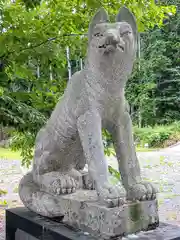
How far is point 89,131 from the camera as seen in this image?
1.84 meters

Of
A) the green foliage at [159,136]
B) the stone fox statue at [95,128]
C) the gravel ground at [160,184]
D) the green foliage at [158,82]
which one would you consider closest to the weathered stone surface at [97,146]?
the stone fox statue at [95,128]

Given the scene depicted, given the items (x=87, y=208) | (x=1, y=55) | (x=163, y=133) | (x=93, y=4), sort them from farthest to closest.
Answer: (x=163, y=133) → (x=1, y=55) → (x=93, y=4) → (x=87, y=208)

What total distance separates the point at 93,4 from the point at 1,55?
85 centimetres

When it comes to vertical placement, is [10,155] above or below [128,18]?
below

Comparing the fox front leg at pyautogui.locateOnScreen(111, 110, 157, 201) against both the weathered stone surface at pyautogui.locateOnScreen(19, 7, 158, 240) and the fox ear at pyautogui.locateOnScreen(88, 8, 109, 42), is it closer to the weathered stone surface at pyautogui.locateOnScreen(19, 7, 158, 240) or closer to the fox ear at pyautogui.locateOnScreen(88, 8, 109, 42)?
the weathered stone surface at pyautogui.locateOnScreen(19, 7, 158, 240)

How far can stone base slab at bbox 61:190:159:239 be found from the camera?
1.65 metres

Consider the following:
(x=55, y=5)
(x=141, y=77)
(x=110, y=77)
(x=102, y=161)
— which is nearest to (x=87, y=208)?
(x=102, y=161)

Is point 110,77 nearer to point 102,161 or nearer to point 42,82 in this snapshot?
point 102,161

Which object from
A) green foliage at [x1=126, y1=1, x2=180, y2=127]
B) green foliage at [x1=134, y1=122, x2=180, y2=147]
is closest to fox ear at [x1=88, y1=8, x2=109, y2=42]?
green foliage at [x1=134, y1=122, x2=180, y2=147]

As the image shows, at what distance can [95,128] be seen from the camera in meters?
1.84

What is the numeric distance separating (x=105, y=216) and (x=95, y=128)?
48 cm

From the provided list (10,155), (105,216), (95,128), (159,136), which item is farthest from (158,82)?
(105,216)

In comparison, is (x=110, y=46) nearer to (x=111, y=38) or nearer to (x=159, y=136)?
(x=111, y=38)

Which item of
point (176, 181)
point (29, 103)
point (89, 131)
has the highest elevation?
point (29, 103)
